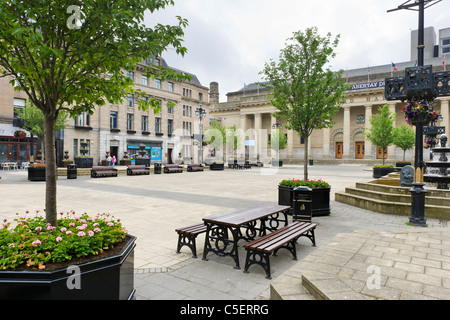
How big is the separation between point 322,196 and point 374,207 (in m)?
2.07

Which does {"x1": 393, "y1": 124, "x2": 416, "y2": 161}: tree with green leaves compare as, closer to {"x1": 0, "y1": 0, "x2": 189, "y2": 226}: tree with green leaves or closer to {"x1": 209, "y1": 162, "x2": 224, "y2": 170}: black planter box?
{"x1": 209, "y1": 162, "x2": 224, "y2": 170}: black planter box

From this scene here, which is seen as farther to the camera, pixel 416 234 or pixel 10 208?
pixel 10 208

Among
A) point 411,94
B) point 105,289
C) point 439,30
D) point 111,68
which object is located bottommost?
point 105,289

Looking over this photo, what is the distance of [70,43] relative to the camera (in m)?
3.49

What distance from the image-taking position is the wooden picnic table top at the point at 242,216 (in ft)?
16.2

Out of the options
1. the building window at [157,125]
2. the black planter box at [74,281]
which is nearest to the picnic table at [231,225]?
the black planter box at [74,281]

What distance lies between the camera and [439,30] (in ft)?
249

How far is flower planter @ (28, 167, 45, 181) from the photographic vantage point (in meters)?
18.1

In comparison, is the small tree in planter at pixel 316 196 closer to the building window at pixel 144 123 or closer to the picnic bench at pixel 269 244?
the picnic bench at pixel 269 244

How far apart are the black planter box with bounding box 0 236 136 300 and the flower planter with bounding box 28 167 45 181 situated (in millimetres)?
18345

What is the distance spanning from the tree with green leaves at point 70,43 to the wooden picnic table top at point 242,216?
8.40 ft

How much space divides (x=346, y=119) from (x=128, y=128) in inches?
1534
